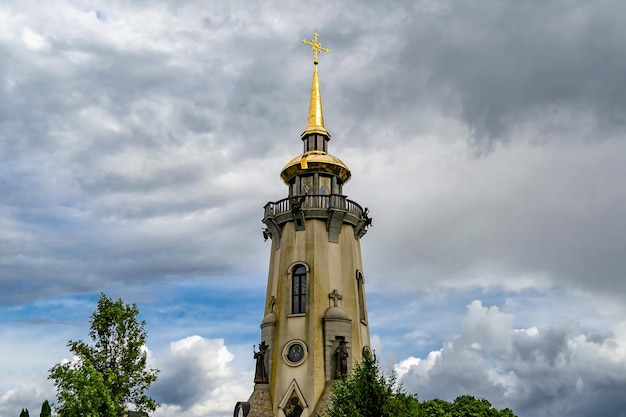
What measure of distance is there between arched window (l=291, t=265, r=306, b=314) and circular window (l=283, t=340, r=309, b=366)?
7.08 feet

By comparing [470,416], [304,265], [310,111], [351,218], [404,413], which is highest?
[310,111]

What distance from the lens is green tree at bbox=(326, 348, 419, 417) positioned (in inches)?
1059

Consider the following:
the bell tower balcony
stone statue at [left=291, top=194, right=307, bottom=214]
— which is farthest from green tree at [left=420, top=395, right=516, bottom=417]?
stone statue at [left=291, top=194, right=307, bottom=214]

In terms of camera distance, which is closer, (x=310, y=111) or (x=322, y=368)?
(x=322, y=368)

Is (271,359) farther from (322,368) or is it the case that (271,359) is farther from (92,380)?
(92,380)

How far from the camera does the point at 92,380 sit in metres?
28.0

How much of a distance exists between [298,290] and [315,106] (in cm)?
1492

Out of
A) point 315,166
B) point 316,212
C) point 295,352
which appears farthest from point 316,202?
point 295,352

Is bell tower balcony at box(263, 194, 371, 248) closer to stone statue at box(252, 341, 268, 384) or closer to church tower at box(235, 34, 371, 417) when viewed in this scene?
church tower at box(235, 34, 371, 417)

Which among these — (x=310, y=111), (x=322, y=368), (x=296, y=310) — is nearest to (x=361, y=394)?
(x=322, y=368)

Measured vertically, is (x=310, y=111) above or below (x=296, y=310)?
above

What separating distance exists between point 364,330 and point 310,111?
56.0ft

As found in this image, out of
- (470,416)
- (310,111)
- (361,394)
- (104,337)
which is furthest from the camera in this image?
(310,111)

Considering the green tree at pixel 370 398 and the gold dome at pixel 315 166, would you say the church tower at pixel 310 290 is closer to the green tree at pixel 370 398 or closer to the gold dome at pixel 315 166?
the gold dome at pixel 315 166
